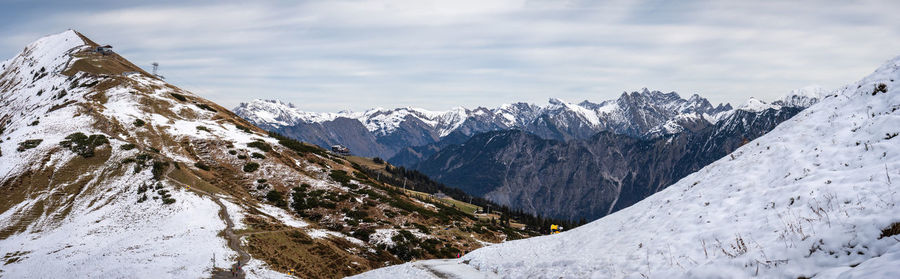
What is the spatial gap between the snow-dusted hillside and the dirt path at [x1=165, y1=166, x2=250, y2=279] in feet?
119

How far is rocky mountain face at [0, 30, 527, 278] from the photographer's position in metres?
59.8

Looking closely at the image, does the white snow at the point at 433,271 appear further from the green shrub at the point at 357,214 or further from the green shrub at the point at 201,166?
the green shrub at the point at 201,166

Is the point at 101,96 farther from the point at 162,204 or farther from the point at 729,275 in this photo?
the point at 729,275

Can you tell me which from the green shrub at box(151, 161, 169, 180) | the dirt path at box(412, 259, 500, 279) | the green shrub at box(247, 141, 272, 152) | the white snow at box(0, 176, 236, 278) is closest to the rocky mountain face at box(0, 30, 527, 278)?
the white snow at box(0, 176, 236, 278)

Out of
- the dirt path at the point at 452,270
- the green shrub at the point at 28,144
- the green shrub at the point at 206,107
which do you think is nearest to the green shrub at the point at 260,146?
the green shrub at the point at 206,107

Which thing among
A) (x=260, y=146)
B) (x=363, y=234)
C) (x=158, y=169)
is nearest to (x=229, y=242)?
(x=363, y=234)

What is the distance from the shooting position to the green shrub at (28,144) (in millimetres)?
86344

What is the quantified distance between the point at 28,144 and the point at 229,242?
55907 millimetres

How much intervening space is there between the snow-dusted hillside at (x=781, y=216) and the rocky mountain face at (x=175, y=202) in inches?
1844

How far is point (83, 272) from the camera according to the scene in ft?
169

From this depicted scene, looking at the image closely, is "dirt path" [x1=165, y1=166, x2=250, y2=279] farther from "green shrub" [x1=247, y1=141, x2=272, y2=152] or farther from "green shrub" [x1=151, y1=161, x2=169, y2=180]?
"green shrub" [x1=247, y1=141, x2=272, y2=152]

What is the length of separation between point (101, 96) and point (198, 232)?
94.3 meters

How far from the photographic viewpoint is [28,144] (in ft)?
287

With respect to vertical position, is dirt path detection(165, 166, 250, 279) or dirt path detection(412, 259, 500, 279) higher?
dirt path detection(412, 259, 500, 279)
